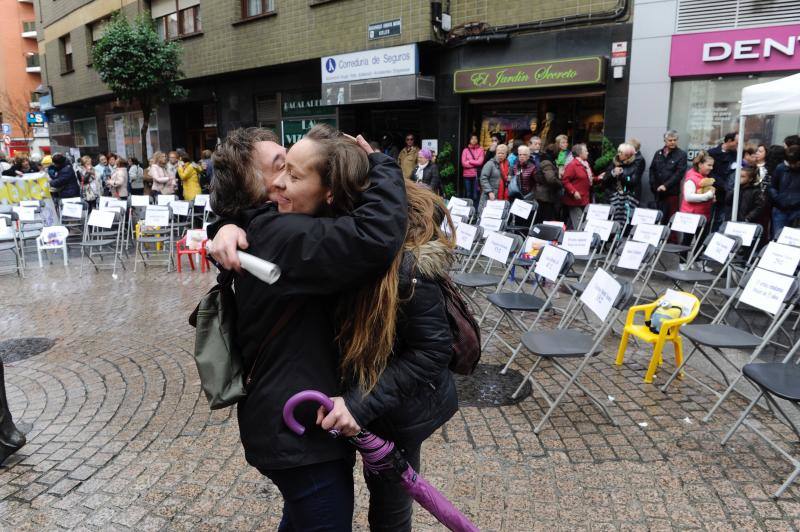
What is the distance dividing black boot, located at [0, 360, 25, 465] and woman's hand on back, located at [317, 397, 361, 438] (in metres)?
2.89

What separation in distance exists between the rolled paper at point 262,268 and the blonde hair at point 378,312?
0.86 feet

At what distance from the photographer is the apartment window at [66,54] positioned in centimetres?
2455

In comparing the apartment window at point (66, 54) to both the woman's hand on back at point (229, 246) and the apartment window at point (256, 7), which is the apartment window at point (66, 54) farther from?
the woman's hand on back at point (229, 246)

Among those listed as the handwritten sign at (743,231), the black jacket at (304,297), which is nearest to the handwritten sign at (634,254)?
the handwritten sign at (743,231)

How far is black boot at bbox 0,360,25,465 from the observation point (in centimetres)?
352

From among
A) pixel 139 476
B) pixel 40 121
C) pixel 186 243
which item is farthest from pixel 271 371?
pixel 40 121

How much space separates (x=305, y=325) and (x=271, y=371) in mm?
157

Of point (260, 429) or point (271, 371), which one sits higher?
point (271, 371)

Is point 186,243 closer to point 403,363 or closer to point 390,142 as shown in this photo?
point 390,142

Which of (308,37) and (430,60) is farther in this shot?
(308,37)

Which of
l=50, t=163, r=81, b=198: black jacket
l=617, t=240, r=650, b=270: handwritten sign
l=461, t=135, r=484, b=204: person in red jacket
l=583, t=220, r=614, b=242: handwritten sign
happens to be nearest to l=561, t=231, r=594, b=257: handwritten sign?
l=617, t=240, r=650, b=270: handwritten sign

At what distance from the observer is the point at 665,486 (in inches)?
124

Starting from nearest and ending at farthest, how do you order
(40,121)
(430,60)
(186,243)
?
1. (186,243)
2. (430,60)
3. (40,121)

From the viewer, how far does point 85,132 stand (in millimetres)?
26359
